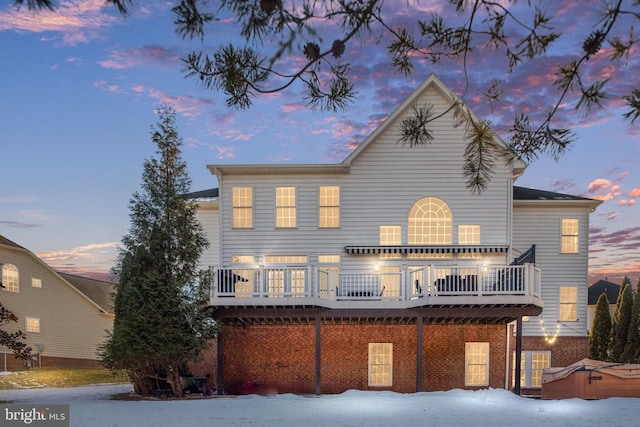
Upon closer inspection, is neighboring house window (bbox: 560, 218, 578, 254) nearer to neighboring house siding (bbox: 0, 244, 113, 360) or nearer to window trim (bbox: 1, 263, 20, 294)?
neighboring house siding (bbox: 0, 244, 113, 360)

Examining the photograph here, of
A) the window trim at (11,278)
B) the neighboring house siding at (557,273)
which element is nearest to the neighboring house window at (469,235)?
the neighboring house siding at (557,273)

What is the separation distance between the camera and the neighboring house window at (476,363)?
19.8m

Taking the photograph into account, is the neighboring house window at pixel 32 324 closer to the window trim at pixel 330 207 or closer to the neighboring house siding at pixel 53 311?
the neighboring house siding at pixel 53 311

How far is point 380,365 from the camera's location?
19.9m

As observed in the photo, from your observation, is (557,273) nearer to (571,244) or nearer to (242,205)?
(571,244)

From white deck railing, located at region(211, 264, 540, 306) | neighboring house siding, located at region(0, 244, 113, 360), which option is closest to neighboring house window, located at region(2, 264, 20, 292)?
neighboring house siding, located at region(0, 244, 113, 360)

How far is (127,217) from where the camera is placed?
56.9ft

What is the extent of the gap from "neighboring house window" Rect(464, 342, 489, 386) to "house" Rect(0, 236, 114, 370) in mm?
22510

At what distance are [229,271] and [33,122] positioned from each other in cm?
962

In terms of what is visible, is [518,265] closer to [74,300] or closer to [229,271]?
[229,271]

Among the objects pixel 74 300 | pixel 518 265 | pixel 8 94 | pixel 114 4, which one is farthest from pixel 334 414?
pixel 74 300

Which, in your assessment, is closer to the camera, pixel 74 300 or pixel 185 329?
pixel 185 329

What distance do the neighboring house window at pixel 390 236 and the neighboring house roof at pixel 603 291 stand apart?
37454 millimetres

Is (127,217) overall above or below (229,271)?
above
